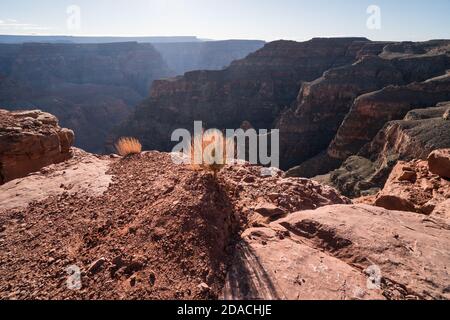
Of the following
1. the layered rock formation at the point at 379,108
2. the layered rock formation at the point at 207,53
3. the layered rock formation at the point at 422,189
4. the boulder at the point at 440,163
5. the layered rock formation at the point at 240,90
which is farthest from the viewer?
the layered rock formation at the point at 207,53

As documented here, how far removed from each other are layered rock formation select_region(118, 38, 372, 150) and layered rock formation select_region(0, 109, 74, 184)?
4468cm

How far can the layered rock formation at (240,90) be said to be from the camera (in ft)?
189

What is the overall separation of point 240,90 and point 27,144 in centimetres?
5385

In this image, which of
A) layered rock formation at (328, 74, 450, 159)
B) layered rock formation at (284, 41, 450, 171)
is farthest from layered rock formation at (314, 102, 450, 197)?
layered rock formation at (284, 41, 450, 171)

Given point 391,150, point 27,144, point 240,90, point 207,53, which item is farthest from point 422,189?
point 207,53

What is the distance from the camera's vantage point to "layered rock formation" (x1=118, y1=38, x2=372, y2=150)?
57.6 metres

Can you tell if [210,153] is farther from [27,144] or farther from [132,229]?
[27,144]

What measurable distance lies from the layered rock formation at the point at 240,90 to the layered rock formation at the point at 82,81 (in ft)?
48.6

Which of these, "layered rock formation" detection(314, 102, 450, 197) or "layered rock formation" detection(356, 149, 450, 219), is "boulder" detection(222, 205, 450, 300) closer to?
"layered rock formation" detection(356, 149, 450, 219)

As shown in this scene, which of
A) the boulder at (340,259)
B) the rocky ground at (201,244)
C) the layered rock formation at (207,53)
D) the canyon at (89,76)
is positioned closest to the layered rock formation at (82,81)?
the canyon at (89,76)


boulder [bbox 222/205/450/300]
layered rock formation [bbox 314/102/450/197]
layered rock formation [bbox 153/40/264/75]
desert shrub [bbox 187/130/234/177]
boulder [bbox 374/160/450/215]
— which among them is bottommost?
layered rock formation [bbox 314/102/450/197]

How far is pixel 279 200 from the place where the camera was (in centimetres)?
579

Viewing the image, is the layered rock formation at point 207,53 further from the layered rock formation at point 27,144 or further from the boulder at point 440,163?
the boulder at point 440,163
